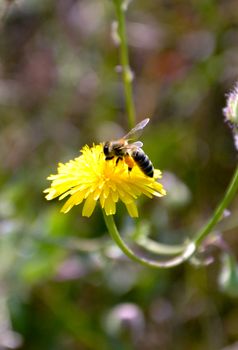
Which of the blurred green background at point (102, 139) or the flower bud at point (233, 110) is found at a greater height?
the flower bud at point (233, 110)

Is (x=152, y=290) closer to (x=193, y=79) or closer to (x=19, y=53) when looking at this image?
(x=193, y=79)

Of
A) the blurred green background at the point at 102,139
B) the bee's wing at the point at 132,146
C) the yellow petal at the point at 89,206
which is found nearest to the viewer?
the yellow petal at the point at 89,206

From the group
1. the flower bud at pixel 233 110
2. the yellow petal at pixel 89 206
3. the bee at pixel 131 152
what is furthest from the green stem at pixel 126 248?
the flower bud at pixel 233 110

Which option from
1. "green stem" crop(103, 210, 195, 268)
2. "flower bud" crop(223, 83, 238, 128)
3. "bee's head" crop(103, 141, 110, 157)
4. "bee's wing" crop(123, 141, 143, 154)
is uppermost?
"bee's head" crop(103, 141, 110, 157)

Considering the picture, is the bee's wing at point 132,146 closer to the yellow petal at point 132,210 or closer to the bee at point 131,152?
the bee at point 131,152

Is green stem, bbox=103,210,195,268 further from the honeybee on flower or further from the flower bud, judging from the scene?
the flower bud

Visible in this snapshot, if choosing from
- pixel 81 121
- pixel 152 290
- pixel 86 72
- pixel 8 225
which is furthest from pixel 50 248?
pixel 86 72

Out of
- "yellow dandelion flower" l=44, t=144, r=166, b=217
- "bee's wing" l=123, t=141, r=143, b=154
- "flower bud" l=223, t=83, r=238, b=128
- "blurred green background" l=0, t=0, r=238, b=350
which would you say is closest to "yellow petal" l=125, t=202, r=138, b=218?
"yellow dandelion flower" l=44, t=144, r=166, b=217
